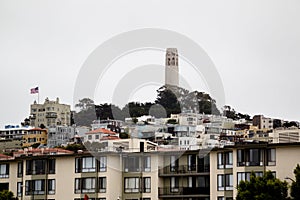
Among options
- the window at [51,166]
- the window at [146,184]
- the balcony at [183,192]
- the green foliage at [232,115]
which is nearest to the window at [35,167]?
the window at [51,166]

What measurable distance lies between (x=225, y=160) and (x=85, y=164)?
15.2m

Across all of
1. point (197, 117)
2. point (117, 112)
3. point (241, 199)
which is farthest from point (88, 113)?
point (241, 199)

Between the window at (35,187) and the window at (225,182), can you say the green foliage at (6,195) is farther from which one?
the window at (225,182)

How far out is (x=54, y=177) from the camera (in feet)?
249

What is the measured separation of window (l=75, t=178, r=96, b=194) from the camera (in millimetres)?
73438

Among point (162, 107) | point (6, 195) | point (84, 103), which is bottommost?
point (6, 195)

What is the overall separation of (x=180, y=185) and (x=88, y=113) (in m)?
51.3

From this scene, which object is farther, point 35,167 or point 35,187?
point 35,167

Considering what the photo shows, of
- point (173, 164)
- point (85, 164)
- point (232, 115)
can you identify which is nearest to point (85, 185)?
point (85, 164)

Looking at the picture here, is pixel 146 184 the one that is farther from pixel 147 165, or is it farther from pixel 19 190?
pixel 19 190

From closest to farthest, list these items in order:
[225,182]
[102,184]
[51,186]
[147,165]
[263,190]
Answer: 1. [263,190]
2. [225,182]
3. [102,184]
4. [147,165]
5. [51,186]

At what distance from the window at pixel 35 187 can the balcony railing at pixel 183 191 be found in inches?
509

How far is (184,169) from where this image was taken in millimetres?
72188

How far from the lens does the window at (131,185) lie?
240ft
